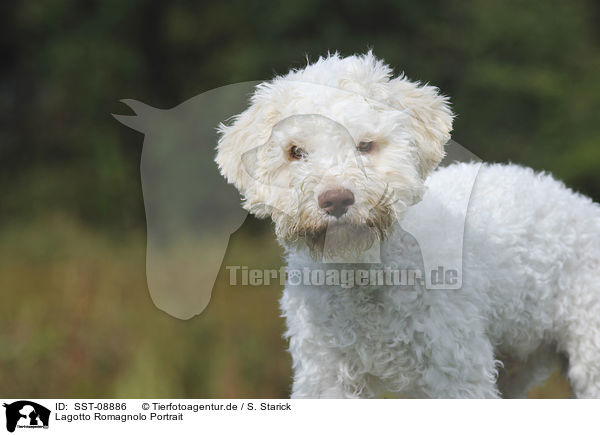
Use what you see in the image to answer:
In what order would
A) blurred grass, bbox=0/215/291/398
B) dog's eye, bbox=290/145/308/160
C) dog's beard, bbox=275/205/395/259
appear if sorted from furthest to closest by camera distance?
1. blurred grass, bbox=0/215/291/398
2. dog's eye, bbox=290/145/308/160
3. dog's beard, bbox=275/205/395/259

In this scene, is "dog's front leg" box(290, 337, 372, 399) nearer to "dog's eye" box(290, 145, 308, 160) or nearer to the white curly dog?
the white curly dog

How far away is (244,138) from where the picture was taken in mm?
3422

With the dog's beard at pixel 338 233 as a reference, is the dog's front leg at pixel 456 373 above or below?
below

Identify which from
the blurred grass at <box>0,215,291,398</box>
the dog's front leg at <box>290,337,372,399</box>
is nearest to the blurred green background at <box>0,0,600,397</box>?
the blurred grass at <box>0,215,291,398</box>

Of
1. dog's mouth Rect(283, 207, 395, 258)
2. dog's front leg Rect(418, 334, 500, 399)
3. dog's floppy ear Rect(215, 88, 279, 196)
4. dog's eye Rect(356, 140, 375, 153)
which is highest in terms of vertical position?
dog's floppy ear Rect(215, 88, 279, 196)

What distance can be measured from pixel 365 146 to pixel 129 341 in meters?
3.81

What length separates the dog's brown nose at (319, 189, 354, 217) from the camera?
2918 mm

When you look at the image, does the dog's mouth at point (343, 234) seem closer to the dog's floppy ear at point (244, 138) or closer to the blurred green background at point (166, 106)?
the dog's floppy ear at point (244, 138)

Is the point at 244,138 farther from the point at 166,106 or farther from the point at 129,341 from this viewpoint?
the point at 166,106

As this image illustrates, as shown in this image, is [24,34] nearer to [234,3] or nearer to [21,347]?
[234,3]

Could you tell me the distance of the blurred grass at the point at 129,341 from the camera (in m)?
5.57

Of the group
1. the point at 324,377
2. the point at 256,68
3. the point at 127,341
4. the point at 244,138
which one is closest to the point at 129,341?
the point at 127,341

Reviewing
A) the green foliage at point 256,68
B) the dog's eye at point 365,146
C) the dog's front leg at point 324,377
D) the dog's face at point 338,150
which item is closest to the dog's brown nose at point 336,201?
the dog's face at point 338,150

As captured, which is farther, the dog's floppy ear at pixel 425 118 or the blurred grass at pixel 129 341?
the blurred grass at pixel 129 341
